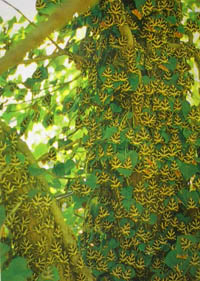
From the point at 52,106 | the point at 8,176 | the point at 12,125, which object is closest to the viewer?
the point at 8,176

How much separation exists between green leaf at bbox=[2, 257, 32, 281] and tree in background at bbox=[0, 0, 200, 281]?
21 cm

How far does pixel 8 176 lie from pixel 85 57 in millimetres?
506

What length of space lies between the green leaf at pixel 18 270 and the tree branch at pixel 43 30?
1.79 feet

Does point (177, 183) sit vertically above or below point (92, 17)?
below

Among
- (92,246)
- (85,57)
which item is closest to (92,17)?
(85,57)

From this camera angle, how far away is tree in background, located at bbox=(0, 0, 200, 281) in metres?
1.48

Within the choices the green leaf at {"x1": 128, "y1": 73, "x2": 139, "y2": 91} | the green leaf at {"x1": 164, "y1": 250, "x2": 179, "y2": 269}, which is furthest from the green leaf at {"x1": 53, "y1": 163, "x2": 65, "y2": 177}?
the green leaf at {"x1": 164, "y1": 250, "x2": 179, "y2": 269}

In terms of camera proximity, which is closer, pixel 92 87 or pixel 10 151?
pixel 10 151

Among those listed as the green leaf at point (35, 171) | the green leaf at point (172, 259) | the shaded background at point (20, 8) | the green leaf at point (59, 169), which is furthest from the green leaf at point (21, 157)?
the green leaf at point (172, 259)

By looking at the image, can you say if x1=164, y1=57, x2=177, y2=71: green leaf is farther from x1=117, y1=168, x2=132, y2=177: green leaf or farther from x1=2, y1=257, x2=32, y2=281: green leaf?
x1=2, y1=257, x2=32, y2=281: green leaf

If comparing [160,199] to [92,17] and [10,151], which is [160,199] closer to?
[10,151]

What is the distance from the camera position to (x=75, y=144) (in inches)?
60.5

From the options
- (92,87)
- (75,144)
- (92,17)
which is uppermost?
(92,17)

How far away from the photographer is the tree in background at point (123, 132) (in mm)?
1484
